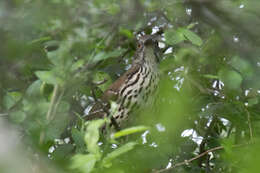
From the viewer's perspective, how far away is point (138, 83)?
4.29m

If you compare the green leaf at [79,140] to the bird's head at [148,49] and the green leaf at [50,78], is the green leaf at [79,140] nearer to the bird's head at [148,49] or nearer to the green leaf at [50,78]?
the green leaf at [50,78]

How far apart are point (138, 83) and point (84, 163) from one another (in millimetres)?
2343

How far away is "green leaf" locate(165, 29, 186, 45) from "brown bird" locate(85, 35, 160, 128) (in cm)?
91

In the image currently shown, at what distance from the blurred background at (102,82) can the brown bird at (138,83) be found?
53 centimetres

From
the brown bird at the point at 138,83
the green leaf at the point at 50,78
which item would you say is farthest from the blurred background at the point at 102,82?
the brown bird at the point at 138,83

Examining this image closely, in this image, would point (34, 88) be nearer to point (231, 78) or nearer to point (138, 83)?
point (231, 78)

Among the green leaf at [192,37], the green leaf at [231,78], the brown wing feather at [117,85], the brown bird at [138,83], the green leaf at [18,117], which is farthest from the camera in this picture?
the brown bird at [138,83]

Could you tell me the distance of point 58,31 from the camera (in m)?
1.96

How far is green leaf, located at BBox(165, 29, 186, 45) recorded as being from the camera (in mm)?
2930

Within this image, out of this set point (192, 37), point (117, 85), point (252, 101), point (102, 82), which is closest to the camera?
point (102, 82)

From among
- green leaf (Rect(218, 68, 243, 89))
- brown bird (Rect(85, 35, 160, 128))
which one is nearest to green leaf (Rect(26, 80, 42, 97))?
green leaf (Rect(218, 68, 243, 89))

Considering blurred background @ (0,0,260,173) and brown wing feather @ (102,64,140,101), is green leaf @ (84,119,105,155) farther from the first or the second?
brown wing feather @ (102,64,140,101)

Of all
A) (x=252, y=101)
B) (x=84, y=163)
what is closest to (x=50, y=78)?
(x=84, y=163)

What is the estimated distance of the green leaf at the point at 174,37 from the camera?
2930 mm
